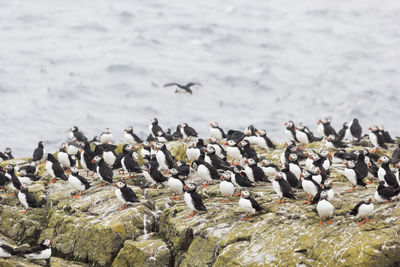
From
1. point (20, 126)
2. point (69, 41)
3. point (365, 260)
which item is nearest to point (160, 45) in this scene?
point (69, 41)

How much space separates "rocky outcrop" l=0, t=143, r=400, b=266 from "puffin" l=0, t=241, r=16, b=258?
0.24 metres

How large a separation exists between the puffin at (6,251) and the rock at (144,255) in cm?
219

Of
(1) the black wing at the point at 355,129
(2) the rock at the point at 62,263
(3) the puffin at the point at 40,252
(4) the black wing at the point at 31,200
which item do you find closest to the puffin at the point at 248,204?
(2) the rock at the point at 62,263

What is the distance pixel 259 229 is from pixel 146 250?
245 cm

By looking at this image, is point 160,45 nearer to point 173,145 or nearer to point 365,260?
point 173,145

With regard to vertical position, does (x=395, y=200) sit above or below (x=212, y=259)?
above

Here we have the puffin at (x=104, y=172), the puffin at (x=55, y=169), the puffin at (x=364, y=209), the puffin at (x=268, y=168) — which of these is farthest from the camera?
the puffin at (x=55, y=169)

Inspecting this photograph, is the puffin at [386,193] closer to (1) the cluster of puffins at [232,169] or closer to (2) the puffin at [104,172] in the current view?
(1) the cluster of puffins at [232,169]

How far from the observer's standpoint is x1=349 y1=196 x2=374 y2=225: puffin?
11.0m

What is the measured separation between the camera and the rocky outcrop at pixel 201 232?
1056 cm

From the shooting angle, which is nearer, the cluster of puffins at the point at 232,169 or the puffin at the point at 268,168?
the cluster of puffins at the point at 232,169

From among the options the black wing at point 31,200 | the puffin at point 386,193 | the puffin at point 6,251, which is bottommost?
the puffin at point 6,251

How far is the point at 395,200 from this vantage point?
466 inches

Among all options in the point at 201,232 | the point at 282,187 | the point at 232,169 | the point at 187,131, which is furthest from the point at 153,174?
the point at 187,131
